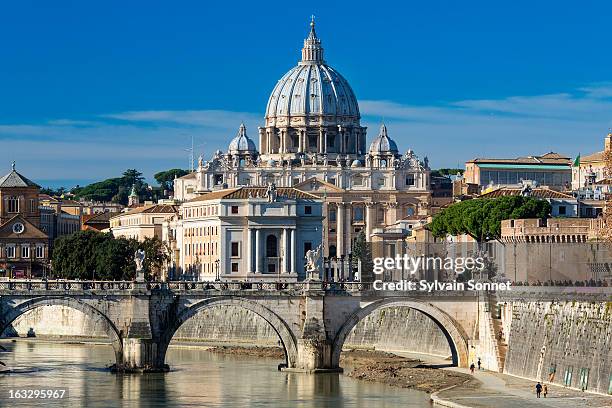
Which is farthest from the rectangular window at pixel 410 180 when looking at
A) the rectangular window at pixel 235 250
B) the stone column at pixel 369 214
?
the rectangular window at pixel 235 250

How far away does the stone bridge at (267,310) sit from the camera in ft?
278

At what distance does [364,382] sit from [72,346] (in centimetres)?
2980

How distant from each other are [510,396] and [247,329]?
39.5m

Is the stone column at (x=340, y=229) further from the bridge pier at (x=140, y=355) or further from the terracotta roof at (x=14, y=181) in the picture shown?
the bridge pier at (x=140, y=355)

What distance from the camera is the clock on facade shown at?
17238 cm

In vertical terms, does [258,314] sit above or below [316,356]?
above

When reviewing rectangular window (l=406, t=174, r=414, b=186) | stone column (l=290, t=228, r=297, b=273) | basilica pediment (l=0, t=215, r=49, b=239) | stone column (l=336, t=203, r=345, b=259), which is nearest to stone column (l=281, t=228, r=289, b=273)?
stone column (l=290, t=228, r=297, b=273)

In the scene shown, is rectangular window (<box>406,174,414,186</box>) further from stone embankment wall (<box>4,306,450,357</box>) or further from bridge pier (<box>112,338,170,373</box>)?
bridge pier (<box>112,338,170,373</box>)

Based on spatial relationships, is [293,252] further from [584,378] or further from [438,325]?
[584,378]

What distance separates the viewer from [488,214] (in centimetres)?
11981

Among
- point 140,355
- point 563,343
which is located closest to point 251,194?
point 140,355

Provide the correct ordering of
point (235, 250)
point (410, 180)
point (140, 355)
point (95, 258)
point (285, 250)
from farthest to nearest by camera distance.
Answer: point (410, 180), point (235, 250), point (285, 250), point (95, 258), point (140, 355)

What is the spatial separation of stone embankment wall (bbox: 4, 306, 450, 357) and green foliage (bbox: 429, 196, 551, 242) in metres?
14.4

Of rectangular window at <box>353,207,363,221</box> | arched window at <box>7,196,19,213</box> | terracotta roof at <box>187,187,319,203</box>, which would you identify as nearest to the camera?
terracotta roof at <box>187,187,319,203</box>
